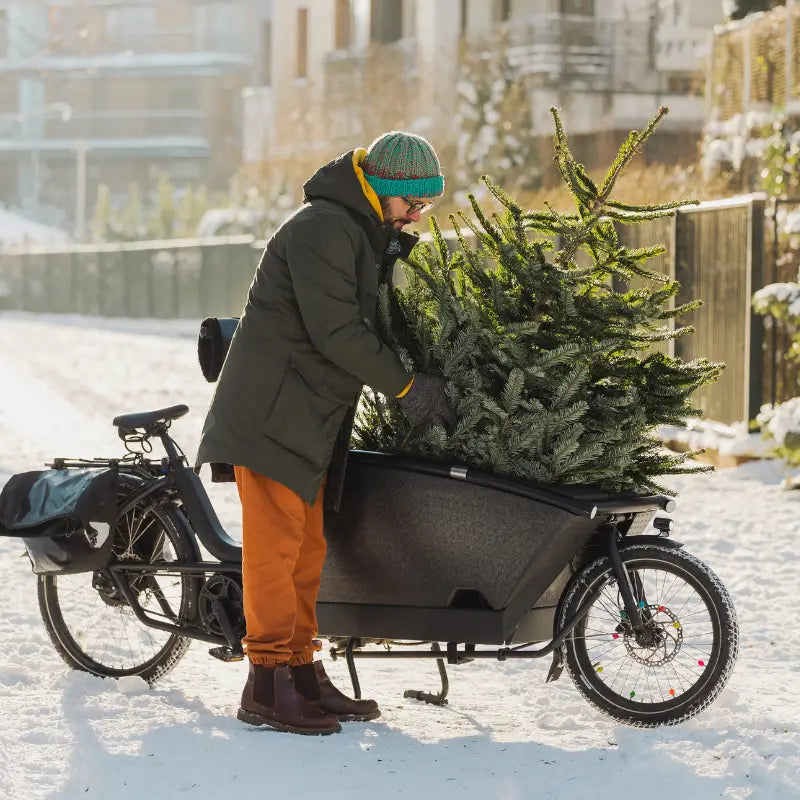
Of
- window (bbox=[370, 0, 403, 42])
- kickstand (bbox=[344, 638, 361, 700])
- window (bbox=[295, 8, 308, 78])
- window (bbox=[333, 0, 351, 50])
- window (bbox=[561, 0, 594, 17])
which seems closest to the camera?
kickstand (bbox=[344, 638, 361, 700])

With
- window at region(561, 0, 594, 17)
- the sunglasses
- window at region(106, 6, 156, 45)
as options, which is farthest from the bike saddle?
window at region(106, 6, 156, 45)

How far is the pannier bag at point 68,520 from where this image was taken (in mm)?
6000

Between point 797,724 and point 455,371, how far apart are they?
1.53 m

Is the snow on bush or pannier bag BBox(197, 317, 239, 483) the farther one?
the snow on bush

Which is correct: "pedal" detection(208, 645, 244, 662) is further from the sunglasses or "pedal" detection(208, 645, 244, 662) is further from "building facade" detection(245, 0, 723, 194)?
"building facade" detection(245, 0, 723, 194)

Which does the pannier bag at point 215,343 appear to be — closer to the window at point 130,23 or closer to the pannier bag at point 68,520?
the pannier bag at point 68,520

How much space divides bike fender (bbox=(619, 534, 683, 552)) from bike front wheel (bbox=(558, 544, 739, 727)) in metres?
0.02

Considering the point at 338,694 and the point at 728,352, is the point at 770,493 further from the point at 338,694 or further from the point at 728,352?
the point at 338,694

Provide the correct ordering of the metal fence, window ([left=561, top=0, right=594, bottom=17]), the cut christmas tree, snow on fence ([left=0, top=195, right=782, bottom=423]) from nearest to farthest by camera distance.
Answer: the cut christmas tree, snow on fence ([left=0, top=195, right=782, bottom=423]), window ([left=561, top=0, right=594, bottom=17]), the metal fence

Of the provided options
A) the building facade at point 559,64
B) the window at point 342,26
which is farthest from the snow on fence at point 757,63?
the window at point 342,26

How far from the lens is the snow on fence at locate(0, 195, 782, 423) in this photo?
1295cm

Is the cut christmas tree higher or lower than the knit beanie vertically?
lower

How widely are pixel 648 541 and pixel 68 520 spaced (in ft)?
6.54

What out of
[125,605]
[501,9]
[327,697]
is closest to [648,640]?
[327,697]
